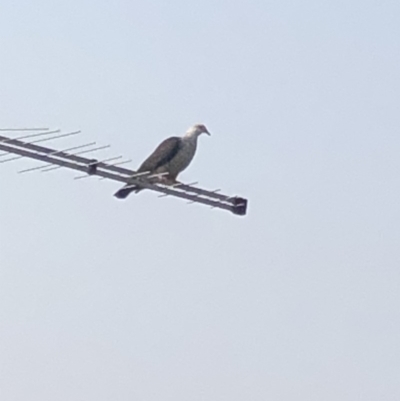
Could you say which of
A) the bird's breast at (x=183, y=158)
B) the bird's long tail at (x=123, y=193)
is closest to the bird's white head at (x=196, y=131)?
the bird's breast at (x=183, y=158)

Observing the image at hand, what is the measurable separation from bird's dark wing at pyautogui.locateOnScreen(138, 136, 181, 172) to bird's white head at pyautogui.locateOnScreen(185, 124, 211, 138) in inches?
12.7

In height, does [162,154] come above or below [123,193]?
above

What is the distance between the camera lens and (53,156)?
11.1 metres

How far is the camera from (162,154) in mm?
18312

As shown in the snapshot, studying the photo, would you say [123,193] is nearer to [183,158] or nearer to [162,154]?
[162,154]

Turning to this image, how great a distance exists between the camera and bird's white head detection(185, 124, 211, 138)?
1926 centimetres

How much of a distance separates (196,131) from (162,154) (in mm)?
1370

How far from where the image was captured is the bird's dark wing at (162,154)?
59.1 ft

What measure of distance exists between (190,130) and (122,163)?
769 cm

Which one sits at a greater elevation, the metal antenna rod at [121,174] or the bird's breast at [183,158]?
the bird's breast at [183,158]

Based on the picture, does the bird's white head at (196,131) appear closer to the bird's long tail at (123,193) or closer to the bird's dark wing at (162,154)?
the bird's dark wing at (162,154)

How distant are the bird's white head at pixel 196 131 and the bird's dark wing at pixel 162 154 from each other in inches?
12.7

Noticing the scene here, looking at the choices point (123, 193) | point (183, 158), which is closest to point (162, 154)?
point (183, 158)

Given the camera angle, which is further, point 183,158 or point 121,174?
point 183,158
